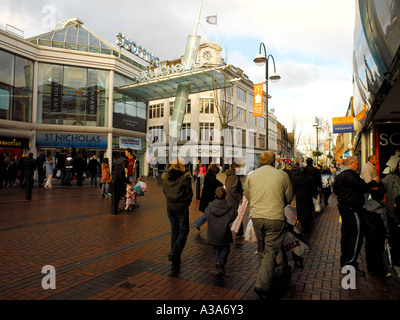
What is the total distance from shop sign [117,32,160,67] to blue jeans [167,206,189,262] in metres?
26.8

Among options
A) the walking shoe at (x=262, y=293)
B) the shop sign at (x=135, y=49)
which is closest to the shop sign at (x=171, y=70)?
the shop sign at (x=135, y=49)

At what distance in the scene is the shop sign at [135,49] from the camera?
27.9 m

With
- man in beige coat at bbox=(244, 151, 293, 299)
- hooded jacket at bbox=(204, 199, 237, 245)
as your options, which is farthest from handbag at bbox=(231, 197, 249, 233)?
man in beige coat at bbox=(244, 151, 293, 299)

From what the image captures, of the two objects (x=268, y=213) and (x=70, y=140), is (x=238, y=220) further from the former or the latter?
(x=70, y=140)

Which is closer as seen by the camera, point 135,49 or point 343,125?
point 343,125

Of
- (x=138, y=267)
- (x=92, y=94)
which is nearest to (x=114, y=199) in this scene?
(x=138, y=267)

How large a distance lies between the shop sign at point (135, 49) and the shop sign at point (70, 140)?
357 inches

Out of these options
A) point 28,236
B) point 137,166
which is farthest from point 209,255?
point 137,166

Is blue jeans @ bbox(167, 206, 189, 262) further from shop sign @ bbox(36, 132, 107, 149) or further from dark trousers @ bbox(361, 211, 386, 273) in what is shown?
shop sign @ bbox(36, 132, 107, 149)

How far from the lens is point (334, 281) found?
412 centimetres

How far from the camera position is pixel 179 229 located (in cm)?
479

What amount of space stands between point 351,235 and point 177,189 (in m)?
2.77

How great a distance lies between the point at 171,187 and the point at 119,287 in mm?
1630

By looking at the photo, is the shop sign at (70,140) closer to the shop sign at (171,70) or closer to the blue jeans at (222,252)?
the shop sign at (171,70)
